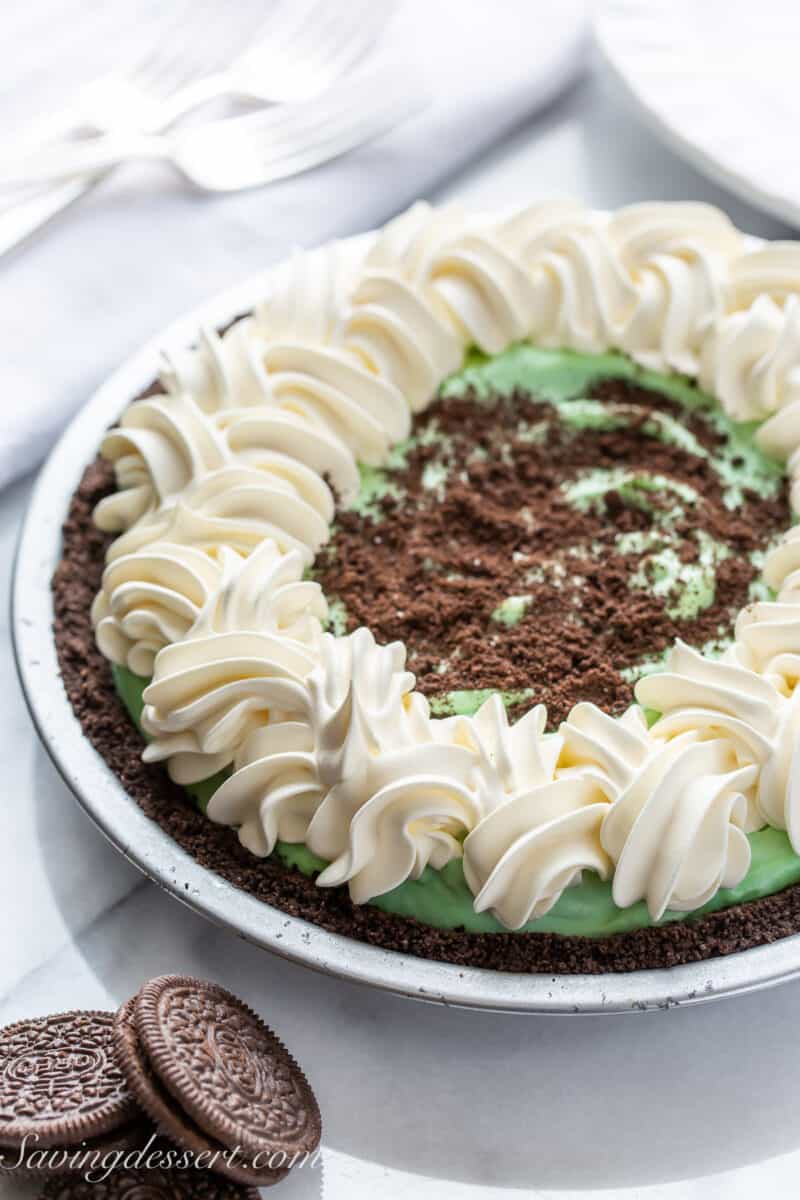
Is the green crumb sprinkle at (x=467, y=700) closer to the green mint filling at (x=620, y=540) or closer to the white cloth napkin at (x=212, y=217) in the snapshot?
the green mint filling at (x=620, y=540)

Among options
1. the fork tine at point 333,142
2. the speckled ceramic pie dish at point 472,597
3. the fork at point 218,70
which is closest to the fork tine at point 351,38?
the fork at point 218,70

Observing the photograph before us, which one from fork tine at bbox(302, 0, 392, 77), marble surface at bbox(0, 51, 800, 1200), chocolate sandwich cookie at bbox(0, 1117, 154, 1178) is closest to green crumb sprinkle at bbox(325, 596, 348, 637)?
marble surface at bbox(0, 51, 800, 1200)

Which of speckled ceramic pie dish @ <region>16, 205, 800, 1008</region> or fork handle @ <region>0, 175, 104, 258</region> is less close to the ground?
fork handle @ <region>0, 175, 104, 258</region>

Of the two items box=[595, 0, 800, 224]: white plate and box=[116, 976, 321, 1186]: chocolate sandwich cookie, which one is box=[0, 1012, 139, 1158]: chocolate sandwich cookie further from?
box=[595, 0, 800, 224]: white plate

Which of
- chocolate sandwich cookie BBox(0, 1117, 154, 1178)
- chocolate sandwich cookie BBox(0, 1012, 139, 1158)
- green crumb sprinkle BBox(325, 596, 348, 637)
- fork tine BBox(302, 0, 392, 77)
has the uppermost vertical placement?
fork tine BBox(302, 0, 392, 77)

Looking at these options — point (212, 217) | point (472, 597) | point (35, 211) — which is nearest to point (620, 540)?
point (472, 597)

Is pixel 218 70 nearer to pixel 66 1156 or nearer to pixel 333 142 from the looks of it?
pixel 333 142
